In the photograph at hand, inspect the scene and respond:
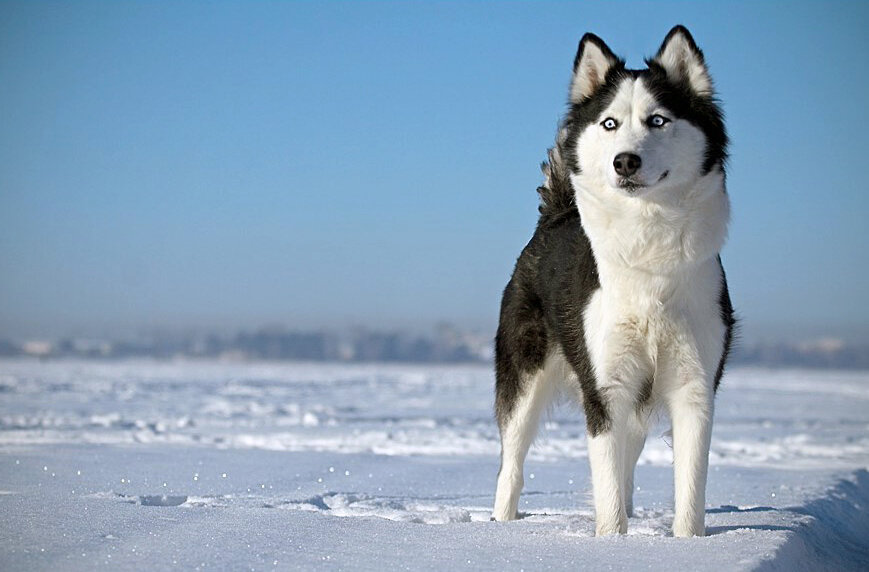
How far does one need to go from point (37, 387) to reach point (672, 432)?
62.4 ft

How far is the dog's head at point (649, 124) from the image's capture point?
3602mm

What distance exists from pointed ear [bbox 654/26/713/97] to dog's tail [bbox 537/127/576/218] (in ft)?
3.64

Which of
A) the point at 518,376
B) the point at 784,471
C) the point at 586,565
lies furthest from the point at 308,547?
the point at 784,471

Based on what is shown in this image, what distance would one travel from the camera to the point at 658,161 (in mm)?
3594

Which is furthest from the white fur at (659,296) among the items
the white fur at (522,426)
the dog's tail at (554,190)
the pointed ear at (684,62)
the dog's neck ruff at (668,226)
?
the dog's tail at (554,190)

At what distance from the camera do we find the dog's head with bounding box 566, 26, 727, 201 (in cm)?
360

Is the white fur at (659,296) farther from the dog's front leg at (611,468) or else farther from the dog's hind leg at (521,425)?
the dog's hind leg at (521,425)

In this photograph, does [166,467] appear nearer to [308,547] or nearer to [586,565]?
[308,547]

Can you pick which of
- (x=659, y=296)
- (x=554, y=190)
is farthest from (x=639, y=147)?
(x=554, y=190)

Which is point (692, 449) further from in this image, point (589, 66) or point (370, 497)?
point (370, 497)

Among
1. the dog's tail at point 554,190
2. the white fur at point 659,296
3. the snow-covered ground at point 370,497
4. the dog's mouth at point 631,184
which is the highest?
the dog's tail at point 554,190

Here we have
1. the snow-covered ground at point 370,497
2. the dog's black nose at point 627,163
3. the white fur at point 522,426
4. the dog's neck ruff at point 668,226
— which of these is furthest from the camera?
the white fur at point 522,426

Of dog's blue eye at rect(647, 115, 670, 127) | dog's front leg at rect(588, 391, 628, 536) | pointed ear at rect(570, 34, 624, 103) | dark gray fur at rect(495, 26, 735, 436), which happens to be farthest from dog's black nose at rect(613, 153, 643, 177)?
dog's front leg at rect(588, 391, 628, 536)

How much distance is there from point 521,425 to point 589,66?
6.37ft
